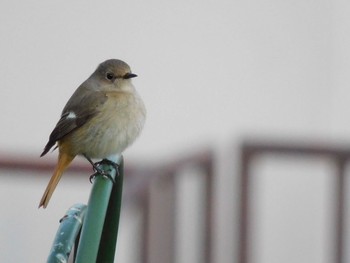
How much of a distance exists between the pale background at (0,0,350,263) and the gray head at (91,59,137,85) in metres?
2.39

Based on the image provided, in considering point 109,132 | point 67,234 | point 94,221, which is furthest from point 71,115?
point 94,221

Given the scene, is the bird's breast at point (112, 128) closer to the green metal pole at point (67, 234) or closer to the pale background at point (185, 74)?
the green metal pole at point (67, 234)

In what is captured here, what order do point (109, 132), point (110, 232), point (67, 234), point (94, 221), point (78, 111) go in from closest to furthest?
point (94, 221) < point (67, 234) < point (110, 232) < point (109, 132) < point (78, 111)

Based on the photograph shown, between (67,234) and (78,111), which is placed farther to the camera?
(78,111)

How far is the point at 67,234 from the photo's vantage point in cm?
413

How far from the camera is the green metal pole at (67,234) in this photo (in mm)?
4012

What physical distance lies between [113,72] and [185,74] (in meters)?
3.66

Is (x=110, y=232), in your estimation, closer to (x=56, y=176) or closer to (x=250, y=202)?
(x=56, y=176)

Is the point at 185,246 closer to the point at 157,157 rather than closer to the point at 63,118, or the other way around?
the point at 157,157

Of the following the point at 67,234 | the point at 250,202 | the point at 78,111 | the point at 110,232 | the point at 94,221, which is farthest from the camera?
the point at 250,202

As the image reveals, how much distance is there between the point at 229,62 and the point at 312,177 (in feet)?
3.05

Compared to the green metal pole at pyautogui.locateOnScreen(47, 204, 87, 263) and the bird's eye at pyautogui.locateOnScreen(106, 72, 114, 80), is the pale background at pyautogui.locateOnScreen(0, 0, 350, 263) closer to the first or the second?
the bird's eye at pyautogui.locateOnScreen(106, 72, 114, 80)

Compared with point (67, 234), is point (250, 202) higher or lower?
higher

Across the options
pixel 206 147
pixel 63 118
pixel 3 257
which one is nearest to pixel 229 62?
pixel 206 147
